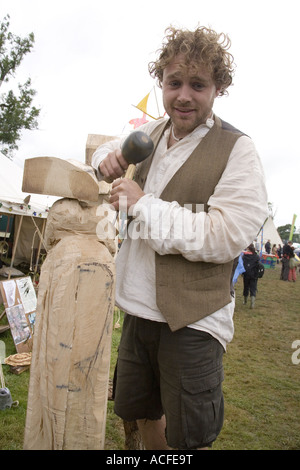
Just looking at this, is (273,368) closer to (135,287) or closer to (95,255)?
(135,287)

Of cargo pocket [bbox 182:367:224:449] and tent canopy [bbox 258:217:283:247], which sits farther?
tent canopy [bbox 258:217:283:247]

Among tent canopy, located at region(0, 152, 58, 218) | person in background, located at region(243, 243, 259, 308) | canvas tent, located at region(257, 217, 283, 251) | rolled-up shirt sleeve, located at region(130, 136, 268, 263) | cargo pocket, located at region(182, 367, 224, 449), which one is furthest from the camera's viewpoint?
canvas tent, located at region(257, 217, 283, 251)

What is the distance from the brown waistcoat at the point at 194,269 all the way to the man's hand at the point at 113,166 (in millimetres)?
173

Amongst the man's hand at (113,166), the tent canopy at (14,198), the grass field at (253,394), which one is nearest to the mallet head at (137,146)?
the man's hand at (113,166)

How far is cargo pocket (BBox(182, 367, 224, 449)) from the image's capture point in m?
1.18

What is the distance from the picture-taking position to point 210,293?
1180mm

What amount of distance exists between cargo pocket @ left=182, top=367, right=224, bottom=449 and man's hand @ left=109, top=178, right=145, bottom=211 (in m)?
0.60

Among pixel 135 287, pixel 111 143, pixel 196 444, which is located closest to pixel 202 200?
pixel 135 287

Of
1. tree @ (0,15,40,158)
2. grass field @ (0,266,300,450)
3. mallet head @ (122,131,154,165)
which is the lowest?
grass field @ (0,266,300,450)

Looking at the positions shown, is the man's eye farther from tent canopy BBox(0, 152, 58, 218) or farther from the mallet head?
tent canopy BBox(0, 152, 58, 218)

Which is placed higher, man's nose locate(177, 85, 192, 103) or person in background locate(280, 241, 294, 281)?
man's nose locate(177, 85, 192, 103)

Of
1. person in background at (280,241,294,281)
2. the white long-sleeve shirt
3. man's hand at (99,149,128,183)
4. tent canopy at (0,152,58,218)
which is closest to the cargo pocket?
the white long-sleeve shirt

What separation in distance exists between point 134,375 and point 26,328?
312 cm

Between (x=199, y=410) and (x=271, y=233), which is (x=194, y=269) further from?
(x=271, y=233)
